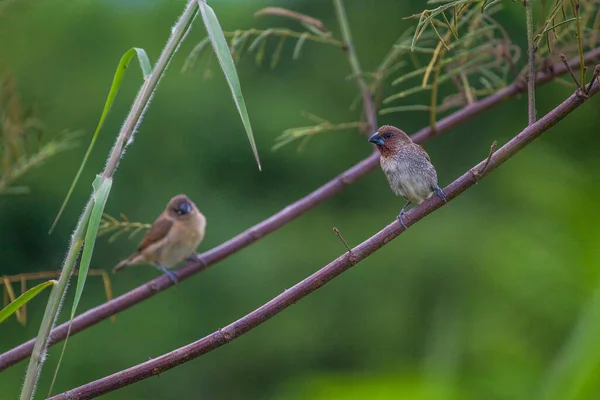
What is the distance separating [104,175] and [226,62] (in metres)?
0.23

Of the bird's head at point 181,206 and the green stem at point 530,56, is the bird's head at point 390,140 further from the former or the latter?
the bird's head at point 181,206

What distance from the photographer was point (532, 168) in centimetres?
647

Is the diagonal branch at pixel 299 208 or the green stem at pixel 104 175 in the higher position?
the diagonal branch at pixel 299 208

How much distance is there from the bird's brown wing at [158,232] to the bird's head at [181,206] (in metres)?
0.06

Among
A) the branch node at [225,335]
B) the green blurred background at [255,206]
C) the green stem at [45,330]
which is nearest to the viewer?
the green stem at [45,330]

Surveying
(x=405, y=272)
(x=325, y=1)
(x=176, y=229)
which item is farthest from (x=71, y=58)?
(x=176, y=229)

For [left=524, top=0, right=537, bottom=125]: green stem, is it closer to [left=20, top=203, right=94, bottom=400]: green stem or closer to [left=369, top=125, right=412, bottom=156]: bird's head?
[left=20, top=203, right=94, bottom=400]: green stem

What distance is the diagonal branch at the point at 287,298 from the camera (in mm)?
1238

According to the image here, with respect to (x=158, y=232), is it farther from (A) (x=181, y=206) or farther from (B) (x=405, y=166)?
(B) (x=405, y=166)

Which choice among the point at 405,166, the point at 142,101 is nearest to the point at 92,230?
the point at 142,101

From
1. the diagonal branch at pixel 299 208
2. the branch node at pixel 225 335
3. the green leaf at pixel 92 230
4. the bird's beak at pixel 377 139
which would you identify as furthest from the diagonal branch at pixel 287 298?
the bird's beak at pixel 377 139

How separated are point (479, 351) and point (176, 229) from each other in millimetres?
1685

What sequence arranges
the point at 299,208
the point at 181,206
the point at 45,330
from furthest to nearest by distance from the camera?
the point at 181,206 → the point at 299,208 → the point at 45,330

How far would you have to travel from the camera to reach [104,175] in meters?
1.21
